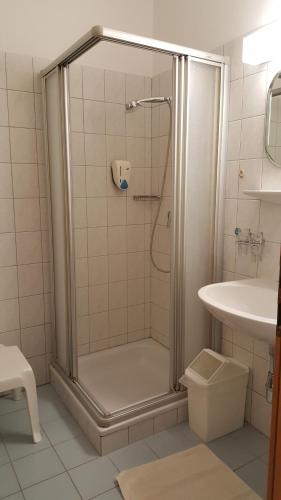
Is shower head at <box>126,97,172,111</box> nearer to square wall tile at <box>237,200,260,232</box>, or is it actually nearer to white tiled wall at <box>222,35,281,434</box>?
white tiled wall at <box>222,35,281,434</box>

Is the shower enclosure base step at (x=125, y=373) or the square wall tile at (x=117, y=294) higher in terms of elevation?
the square wall tile at (x=117, y=294)

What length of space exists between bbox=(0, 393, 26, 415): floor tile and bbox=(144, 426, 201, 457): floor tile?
827mm

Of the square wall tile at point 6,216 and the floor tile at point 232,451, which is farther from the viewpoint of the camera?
the square wall tile at point 6,216

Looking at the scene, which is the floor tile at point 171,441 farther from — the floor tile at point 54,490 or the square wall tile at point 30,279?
the square wall tile at point 30,279

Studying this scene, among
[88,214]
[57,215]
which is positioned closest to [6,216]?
[57,215]

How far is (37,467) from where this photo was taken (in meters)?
1.80

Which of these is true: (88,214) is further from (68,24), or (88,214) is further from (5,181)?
(68,24)

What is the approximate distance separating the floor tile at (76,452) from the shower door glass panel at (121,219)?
34cm

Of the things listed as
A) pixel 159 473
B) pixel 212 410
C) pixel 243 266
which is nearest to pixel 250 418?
pixel 212 410

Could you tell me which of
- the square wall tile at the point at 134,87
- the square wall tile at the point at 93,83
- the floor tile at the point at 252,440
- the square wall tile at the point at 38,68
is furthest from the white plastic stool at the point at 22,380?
the square wall tile at the point at 134,87

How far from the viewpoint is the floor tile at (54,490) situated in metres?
1.63

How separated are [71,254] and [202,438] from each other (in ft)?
4.01

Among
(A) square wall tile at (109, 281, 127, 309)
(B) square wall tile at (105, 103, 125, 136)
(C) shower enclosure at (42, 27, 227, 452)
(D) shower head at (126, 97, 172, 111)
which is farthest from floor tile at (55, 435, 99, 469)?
(D) shower head at (126, 97, 172, 111)

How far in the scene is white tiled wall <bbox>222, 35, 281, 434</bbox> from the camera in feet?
6.04
